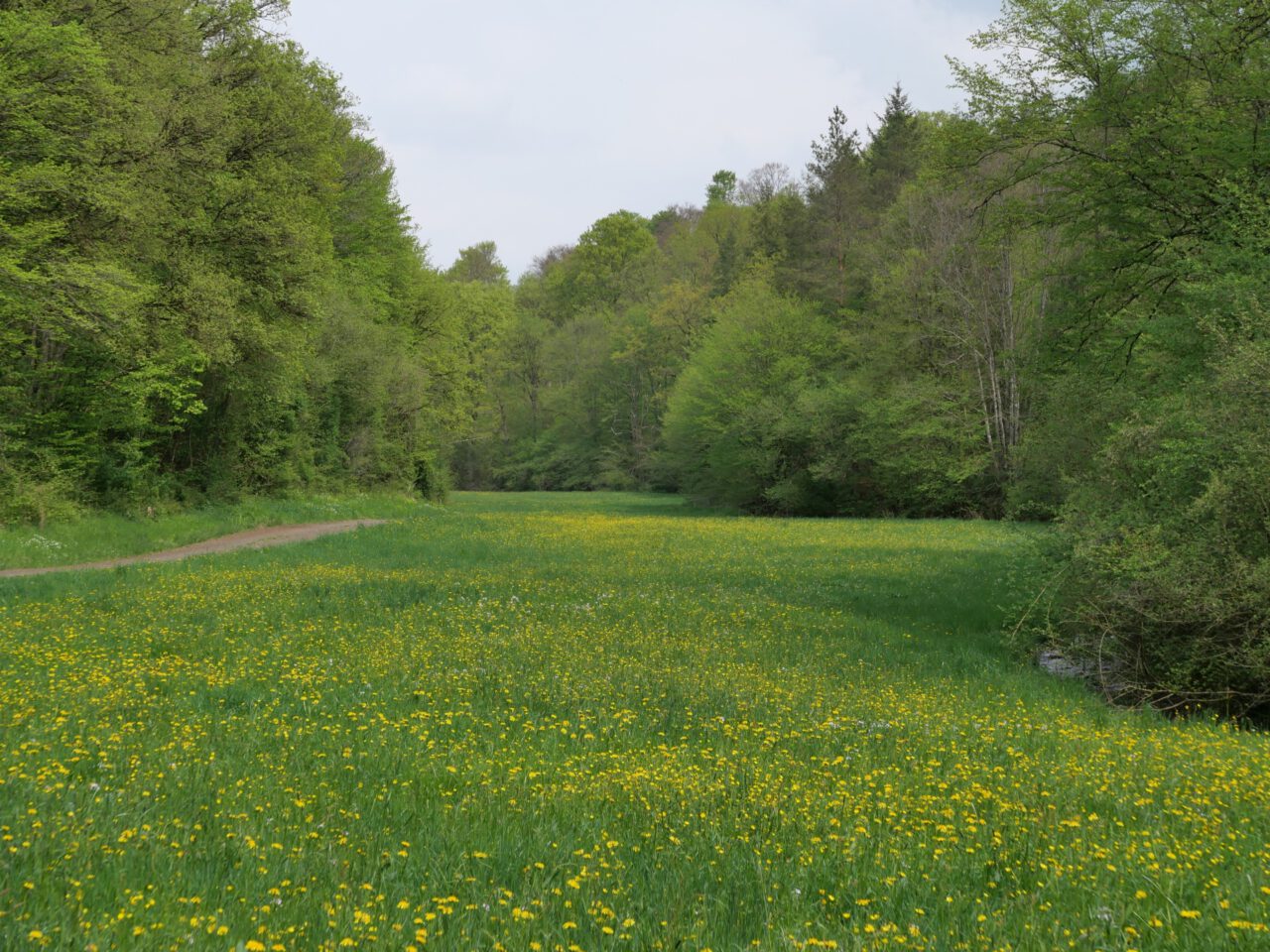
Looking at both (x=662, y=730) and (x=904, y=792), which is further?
(x=662, y=730)

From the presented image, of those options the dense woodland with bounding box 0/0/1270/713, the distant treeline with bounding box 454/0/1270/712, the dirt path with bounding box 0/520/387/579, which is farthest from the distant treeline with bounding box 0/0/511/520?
the distant treeline with bounding box 454/0/1270/712

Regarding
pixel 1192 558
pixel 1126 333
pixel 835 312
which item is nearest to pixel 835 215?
pixel 835 312

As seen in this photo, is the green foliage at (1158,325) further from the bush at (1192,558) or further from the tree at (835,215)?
the tree at (835,215)

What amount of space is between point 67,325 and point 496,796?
60.0 feet

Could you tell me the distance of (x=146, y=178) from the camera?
2147 centimetres

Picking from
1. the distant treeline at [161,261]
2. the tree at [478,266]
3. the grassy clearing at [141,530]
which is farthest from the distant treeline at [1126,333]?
the tree at [478,266]

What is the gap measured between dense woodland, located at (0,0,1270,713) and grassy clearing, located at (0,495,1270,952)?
2965 mm

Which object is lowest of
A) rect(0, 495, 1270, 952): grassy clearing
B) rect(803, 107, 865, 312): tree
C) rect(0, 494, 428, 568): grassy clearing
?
rect(0, 495, 1270, 952): grassy clearing

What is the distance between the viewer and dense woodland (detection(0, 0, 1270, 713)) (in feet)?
32.6

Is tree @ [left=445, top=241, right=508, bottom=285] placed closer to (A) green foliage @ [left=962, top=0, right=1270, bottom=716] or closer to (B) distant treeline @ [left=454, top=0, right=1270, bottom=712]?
(B) distant treeline @ [left=454, top=0, right=1270, bottom=712]

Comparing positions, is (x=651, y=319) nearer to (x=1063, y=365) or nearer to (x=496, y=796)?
(x=1063, y=365)

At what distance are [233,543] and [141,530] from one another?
2.28 metres

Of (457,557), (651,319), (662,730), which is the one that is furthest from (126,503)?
(651,319)

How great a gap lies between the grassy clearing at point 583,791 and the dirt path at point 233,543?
489cm
